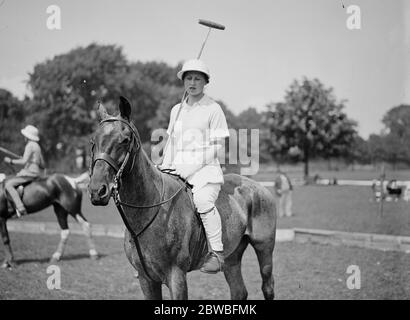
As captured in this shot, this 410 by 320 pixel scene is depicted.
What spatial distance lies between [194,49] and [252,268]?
4.80 metres

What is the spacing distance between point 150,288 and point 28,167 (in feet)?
21.7

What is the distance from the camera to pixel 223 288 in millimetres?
7762

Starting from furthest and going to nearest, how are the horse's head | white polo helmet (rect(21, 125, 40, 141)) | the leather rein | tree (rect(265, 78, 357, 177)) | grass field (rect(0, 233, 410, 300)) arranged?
tree (rect(265, 78, 357, 177)) → white polo helmet (rect(21, 125, 40, 141)) → grass field (rect(0, 233, 410, 300)) → the leather rein → the horse's head

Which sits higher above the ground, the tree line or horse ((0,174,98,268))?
the tree line

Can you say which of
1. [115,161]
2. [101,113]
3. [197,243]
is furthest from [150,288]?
[101,113]

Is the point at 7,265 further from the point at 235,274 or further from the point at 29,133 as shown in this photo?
the point at 235,274

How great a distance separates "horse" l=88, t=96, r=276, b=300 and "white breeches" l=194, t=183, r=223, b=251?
0.10 m

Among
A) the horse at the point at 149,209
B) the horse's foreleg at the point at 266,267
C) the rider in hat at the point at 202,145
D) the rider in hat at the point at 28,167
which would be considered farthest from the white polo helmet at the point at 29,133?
the horse's foreleg at the point at 266,267

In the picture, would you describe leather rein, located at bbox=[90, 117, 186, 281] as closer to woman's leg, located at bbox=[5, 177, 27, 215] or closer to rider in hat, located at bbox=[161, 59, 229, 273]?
rider in hat, located at bbox=[161, 59, 229, 273]

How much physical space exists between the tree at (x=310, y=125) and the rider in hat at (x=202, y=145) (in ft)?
116

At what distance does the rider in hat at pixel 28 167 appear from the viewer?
30.9 ft

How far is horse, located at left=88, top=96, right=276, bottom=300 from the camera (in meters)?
3.62

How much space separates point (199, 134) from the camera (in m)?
4.51

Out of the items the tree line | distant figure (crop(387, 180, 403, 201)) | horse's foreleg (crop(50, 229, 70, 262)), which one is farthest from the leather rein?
distant figure (crop(387, 180, 403, 201))
